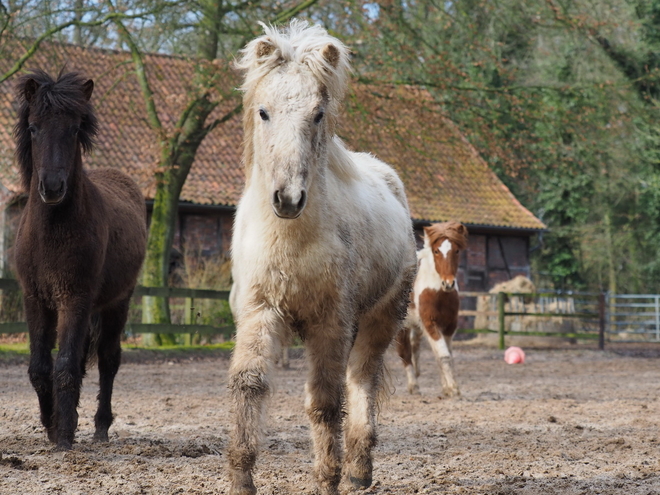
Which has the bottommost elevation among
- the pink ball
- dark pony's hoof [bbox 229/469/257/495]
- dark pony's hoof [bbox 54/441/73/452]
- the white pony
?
the pink ball

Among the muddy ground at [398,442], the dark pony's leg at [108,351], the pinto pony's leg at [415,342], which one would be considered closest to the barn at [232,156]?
the pinto pony's leg at [415,342]

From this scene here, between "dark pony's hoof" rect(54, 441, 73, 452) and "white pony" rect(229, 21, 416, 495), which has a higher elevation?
"white pony" rect(229, 21, 416, 495)

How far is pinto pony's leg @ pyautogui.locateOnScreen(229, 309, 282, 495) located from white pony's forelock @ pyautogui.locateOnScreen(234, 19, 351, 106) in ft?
4.15

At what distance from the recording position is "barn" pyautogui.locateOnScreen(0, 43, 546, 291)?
55.4 ft

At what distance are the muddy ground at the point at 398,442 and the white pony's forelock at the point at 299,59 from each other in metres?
2.17

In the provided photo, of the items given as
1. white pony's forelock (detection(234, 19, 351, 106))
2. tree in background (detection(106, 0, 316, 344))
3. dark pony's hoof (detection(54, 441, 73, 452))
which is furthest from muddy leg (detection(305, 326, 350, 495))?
tree in background (detection(106, 0, 316, 344))

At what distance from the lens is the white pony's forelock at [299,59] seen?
13.8 ft

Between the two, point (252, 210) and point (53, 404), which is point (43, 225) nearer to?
point (53, 404)

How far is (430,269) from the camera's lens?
10.8 meters

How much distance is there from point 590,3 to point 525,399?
1220 cm

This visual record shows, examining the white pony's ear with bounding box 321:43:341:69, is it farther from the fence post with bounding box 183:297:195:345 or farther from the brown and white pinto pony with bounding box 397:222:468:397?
the fence post with bounding box 183:297:195:345

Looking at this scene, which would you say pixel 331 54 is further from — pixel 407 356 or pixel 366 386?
pixel 407 356

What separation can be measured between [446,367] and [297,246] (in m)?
6.09

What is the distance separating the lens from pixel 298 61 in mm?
4211
